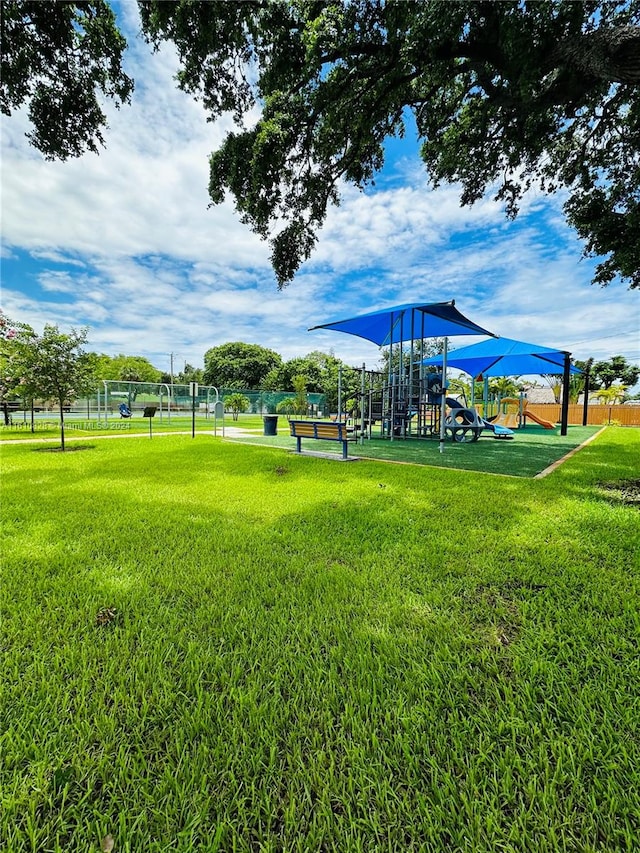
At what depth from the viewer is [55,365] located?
27.9ft

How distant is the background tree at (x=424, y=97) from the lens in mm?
4297

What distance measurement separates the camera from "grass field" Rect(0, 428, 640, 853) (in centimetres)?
102

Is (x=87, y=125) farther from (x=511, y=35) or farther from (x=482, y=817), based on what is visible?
(x=482, y=817)

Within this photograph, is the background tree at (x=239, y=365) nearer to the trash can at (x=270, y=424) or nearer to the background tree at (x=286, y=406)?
the background tree at (x=286, y=406)

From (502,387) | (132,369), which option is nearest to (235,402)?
(502,387)

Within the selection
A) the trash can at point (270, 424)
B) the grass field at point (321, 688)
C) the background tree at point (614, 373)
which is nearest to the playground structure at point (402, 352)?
the trash can at point (270, 424)

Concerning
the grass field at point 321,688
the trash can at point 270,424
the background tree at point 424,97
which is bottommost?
the grass field at point 321,688

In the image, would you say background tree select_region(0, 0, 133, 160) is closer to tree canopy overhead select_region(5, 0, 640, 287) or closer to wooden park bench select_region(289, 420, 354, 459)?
tree canopy overhead select_region(5, 0, 640, 287)

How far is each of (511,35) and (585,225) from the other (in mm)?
4593

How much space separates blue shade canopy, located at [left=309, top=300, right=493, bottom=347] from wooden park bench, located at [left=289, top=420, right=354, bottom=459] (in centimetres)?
380

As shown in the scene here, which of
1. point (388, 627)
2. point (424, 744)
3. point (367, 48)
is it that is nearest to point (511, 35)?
point (367, 48)

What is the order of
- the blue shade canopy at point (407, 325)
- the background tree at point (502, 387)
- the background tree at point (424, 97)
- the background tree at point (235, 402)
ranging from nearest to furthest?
the background tree at point (424, 97), the blue shade canopy at point (407, 325), the background tree at point (235, 402), the background tree at point (502, 387)

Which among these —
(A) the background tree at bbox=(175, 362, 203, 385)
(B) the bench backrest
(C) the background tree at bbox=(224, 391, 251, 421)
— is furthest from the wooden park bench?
(A) the background tree at bbox=(175, 362, 203, 385)

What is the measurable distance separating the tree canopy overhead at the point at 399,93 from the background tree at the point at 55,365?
153 inches
